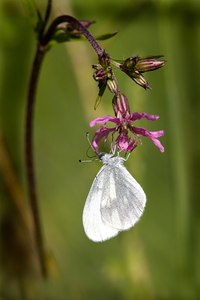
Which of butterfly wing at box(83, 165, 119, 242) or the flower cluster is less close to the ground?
the flower cluster

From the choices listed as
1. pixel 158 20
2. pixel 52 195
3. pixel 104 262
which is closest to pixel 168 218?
pixel 104 262

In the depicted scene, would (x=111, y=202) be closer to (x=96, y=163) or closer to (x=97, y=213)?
(x=97, y=213)

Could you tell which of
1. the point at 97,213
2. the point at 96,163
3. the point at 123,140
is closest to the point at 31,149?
the point at 97,213

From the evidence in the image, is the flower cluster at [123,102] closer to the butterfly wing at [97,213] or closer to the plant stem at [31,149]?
the butterfly wing at [97,213]

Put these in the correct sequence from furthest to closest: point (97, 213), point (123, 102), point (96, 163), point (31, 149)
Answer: point (96, 163)
point (31, 149)
point (97, 213)
point (123, 102)

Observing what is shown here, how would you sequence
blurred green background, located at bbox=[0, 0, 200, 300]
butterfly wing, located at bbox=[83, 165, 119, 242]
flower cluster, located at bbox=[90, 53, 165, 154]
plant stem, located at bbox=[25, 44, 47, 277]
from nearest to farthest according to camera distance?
flower cluster, located at bbox=[90, 53, 165, 154]
butterfly wing, located at bbox=[83, 165, 119, 242]
plant stem, located at bbox=[25, 44, 47, 277]
blurred green background, located at bbox=[0, 0, 200, 300]

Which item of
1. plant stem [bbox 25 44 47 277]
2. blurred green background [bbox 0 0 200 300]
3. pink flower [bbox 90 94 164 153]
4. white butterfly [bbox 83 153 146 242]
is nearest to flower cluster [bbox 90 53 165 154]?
pink flower [bbox 90 94 164 153]

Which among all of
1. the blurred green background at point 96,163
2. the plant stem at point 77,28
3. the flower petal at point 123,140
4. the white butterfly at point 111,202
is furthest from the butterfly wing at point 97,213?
the blurred green background at point 96,163

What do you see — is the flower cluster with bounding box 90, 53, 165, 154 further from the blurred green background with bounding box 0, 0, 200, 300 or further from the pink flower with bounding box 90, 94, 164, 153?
the blurred green background with bounding box 0, 0, 200, 300
